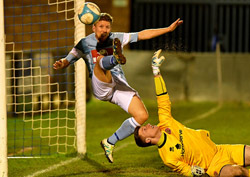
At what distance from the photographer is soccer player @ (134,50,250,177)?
6.00m

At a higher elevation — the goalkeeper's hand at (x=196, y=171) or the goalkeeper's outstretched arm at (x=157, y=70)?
the goalkeeper's outstretched arm at (x=157, y=70)

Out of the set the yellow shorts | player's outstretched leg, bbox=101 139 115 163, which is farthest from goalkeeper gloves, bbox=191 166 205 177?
player's outstretched leg, bbox=101 139 115 163

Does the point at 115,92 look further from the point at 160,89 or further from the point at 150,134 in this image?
the point at 150,134

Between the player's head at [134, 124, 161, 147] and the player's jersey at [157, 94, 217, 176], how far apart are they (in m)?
0.07

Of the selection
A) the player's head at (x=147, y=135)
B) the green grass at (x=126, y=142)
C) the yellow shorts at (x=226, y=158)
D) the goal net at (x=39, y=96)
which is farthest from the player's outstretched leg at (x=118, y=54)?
the goal net at (x=39, y=96)

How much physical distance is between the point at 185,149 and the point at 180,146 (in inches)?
2.5

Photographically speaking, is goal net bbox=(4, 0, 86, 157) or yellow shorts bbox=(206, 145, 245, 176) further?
goal net bbox=(4, 0, 86, 157)

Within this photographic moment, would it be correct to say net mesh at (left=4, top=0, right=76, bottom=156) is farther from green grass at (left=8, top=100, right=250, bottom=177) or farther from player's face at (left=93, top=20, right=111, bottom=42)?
player's face at (left=93, top=20, right=111, bottom=42)

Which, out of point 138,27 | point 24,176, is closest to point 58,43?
point 138,27

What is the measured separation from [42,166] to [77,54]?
1.80m

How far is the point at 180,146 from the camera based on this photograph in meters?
6.11

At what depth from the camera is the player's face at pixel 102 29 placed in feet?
21.3

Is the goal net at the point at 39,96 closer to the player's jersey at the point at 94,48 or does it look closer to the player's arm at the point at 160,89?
the player's jersey at the point at 94,48

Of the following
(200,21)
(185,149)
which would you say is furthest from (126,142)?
(200,21)
